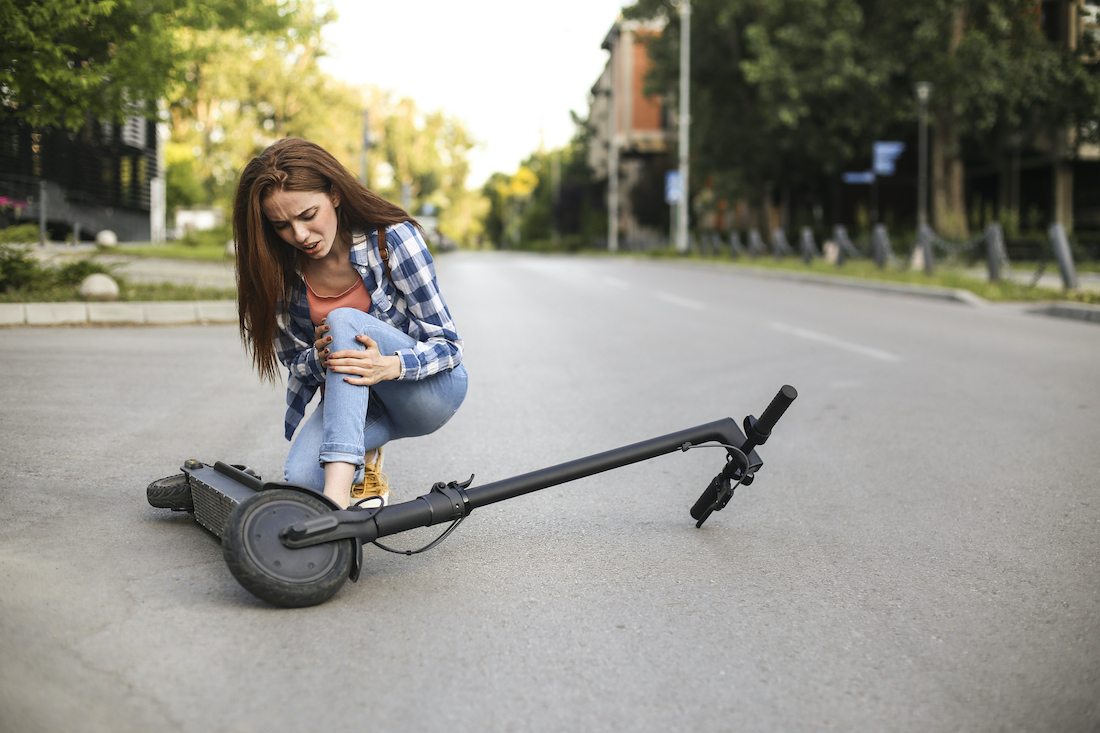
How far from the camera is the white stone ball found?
993 cm

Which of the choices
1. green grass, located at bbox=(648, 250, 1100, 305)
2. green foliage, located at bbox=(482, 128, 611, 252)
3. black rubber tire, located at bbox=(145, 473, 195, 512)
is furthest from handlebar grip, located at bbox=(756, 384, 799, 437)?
green foliage, located at bbox=(482, 128, 611, 252)

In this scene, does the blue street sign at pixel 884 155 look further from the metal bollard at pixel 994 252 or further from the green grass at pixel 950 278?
the metal bollard at pixel 994 252

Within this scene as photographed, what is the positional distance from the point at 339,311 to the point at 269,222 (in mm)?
357

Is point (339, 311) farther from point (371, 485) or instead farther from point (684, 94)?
point (684, 94)

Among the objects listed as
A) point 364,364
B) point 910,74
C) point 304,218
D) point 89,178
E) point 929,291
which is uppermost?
point 910,74

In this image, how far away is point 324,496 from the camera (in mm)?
2832

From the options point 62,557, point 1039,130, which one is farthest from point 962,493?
point 1039,130

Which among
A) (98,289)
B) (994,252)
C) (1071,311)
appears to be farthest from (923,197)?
(98,289)

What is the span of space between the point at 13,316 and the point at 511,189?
314 ft

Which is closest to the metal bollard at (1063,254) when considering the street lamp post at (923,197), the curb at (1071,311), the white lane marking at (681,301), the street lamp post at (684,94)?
the curb at (1071,311)

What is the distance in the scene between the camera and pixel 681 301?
1524 centimetres

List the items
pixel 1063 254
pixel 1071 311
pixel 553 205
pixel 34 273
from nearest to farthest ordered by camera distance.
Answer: pixel 34 273 < pixel 1071 311 < pixel 1063 254 < pixel 553 205

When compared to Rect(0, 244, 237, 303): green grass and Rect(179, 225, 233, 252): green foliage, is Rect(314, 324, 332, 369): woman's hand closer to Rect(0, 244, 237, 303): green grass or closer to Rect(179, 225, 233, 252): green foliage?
Rect(0, 244, 237, 303): green grass

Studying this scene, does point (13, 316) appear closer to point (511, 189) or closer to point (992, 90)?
point (992, 90)
